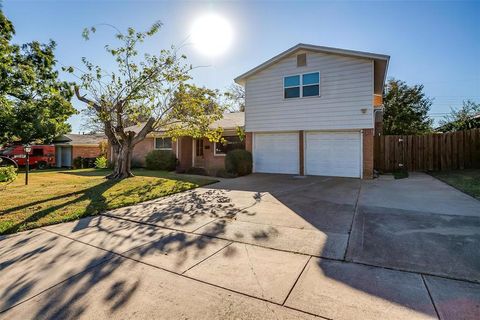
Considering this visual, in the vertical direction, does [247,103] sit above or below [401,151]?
above

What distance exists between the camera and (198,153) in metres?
17.6

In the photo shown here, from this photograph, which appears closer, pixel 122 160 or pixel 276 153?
pixel 122 160

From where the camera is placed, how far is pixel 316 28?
10812 millimetres

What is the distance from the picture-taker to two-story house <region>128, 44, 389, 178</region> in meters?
11.4

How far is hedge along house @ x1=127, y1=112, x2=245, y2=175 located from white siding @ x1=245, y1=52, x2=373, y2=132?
6.94 ft

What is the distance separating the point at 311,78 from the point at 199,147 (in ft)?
28.4

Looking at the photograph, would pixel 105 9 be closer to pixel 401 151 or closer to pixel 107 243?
pixel 107 243

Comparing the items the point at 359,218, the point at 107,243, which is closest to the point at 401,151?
the point at 359,218

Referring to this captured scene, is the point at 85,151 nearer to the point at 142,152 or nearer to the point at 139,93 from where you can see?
the point at 142,152

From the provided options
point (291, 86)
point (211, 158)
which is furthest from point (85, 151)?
point (291, 86)

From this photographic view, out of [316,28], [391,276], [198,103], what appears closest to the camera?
[391,276]

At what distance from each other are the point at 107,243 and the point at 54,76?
1710 cm

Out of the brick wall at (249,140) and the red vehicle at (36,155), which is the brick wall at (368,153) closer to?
the brick wall at (249,140)

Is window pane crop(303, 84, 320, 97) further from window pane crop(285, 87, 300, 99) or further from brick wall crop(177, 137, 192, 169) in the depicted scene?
brick wall crop(177, 137, 192, 169)
